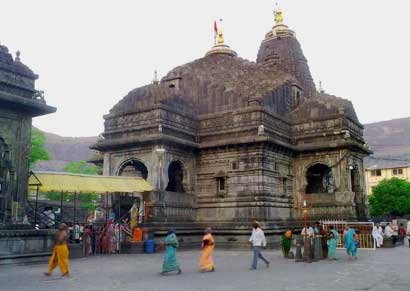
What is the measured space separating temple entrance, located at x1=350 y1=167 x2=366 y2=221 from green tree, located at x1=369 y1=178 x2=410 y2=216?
29.8 meters

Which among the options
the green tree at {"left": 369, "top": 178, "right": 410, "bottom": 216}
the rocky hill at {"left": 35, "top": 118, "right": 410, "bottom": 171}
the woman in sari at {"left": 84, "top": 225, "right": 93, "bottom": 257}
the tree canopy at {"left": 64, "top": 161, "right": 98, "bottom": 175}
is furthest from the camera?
the rocky hill at {"left": 35, "top": 118, "right": 410, "bottom": 171}

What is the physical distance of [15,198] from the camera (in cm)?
1777

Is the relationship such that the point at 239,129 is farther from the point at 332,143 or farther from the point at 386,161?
the point at 386,161

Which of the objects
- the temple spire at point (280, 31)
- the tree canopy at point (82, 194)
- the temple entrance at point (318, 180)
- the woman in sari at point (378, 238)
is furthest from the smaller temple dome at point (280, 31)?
the tree canopy at point (82, 194)

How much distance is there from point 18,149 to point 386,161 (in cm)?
7238

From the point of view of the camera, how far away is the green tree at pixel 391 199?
55.3 metres

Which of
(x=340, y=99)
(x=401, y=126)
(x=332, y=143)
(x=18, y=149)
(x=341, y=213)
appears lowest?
(x=341, y=213)

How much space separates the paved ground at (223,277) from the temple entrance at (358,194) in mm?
10757

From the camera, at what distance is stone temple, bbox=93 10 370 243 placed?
24.9 metres

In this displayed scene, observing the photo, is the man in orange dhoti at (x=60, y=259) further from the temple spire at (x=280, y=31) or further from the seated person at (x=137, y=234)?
the temple spire at (x=280, y=31)

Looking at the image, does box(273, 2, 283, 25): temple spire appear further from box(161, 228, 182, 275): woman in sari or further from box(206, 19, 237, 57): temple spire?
box(161, 228, 182, 275): woman in sari

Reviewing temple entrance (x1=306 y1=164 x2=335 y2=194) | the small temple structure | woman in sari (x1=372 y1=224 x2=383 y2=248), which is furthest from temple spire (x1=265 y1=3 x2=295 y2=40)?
the small temple structure

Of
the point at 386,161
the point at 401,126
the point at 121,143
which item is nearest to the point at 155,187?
the point at 121,143

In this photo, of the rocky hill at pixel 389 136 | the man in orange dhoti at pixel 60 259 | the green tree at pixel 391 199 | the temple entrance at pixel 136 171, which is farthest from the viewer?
the rocky hill at pixel 389 136
